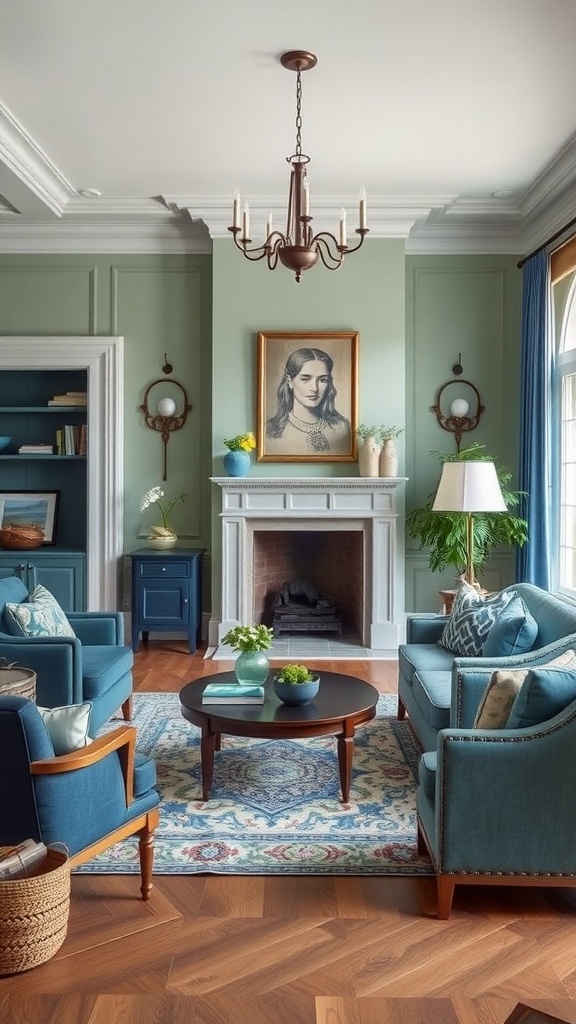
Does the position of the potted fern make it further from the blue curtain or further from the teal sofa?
the blue curtain

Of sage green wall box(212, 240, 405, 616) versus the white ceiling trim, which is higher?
the white ceiling trim

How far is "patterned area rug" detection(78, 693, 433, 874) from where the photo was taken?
2.82m

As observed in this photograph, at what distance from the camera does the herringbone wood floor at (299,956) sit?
204cm

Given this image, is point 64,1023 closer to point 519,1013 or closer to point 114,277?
point 519,1013

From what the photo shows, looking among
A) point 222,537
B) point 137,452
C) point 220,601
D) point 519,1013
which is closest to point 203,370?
point 137,452

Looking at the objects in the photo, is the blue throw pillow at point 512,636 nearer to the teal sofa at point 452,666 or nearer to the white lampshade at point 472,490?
the teal sofa at point 452,666

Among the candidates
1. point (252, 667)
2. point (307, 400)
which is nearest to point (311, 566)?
point (307, 400)

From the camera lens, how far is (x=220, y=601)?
247 inches

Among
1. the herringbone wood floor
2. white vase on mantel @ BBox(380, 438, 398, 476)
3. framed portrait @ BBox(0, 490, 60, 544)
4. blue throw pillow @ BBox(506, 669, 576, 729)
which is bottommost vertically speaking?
the herringbone wood floor

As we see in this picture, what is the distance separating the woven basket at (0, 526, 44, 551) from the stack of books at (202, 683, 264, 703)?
130 inches

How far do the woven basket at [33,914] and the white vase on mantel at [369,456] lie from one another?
429cm

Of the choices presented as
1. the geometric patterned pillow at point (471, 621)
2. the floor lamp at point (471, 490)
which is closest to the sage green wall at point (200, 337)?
the floor lamp at point (471, 490)

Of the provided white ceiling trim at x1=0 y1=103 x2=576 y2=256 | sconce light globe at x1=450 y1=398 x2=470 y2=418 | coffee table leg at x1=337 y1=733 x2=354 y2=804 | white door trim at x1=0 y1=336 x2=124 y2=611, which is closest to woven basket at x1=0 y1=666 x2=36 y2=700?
coffee table leg at x1=337 y1=733 x2=354 y2=804

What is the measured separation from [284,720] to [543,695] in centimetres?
110
